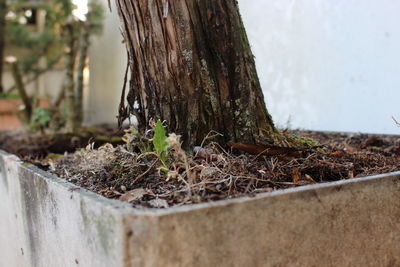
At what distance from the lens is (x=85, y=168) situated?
5.17 ft

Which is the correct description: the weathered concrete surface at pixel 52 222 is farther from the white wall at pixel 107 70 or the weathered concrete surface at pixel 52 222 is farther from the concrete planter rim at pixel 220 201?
the white wall at pixel 107 70

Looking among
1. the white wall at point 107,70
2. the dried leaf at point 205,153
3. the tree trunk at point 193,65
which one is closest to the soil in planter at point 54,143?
the tree trunk at point 193,65

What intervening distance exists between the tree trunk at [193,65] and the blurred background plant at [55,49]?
207 cm

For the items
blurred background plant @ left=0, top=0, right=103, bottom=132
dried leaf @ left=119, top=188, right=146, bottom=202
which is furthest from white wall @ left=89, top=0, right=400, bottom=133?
blurred background plant @ left=0, top=0, right=103, bottom=132

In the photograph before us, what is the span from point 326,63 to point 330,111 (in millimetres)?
271

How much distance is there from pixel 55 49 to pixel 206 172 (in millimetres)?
7334

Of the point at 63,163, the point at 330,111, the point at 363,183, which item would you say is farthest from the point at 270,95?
the point at 363,183

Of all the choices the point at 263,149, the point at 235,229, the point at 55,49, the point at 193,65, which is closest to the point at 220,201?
the point at 235,229

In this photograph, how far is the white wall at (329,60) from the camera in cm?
221

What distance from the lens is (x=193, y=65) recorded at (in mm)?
1439

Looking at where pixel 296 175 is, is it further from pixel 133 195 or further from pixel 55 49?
pixel 55 49

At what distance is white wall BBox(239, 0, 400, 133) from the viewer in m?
2.21

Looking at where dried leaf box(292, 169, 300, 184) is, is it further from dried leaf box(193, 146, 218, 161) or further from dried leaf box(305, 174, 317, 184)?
dried leaf box(193, 146, 218, 161)

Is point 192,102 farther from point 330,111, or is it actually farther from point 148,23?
point 330,111
